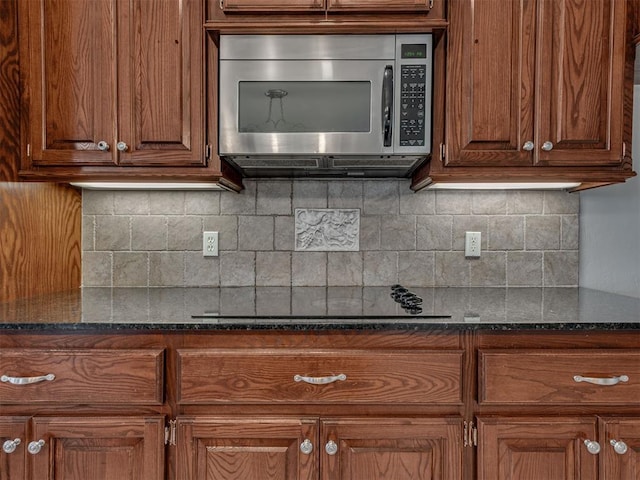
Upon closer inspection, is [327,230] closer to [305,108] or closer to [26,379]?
[305,108]

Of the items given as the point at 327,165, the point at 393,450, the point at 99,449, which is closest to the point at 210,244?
the point at 327,165

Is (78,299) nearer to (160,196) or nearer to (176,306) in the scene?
(176,306)

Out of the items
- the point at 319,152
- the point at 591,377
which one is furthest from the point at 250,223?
the point at 591,377

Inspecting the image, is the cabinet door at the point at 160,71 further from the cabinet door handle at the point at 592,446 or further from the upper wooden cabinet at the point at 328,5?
the cabinet door handle at the point at 592,446

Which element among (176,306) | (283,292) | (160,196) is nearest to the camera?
(176,306)

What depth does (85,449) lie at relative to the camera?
1.12 meters

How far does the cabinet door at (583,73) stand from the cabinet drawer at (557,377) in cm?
69

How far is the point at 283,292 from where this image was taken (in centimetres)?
165

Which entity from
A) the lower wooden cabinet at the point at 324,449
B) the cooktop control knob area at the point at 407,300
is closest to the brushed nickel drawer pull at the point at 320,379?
the lower wooden cabinet at the point at 324,449

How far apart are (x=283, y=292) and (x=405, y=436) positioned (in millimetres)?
728

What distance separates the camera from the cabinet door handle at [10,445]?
1.10 metres

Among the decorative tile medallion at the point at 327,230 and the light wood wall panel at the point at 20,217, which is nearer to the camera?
the light wood wall panel at the point at 20,217

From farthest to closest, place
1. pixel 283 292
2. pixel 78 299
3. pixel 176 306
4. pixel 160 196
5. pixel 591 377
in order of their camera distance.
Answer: pixel 160 196 → pixel 283 292 → pixel 78 299 → pixel 176 306 → pixel 591 377

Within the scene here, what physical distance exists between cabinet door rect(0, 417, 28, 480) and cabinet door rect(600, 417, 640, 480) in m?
1.56
